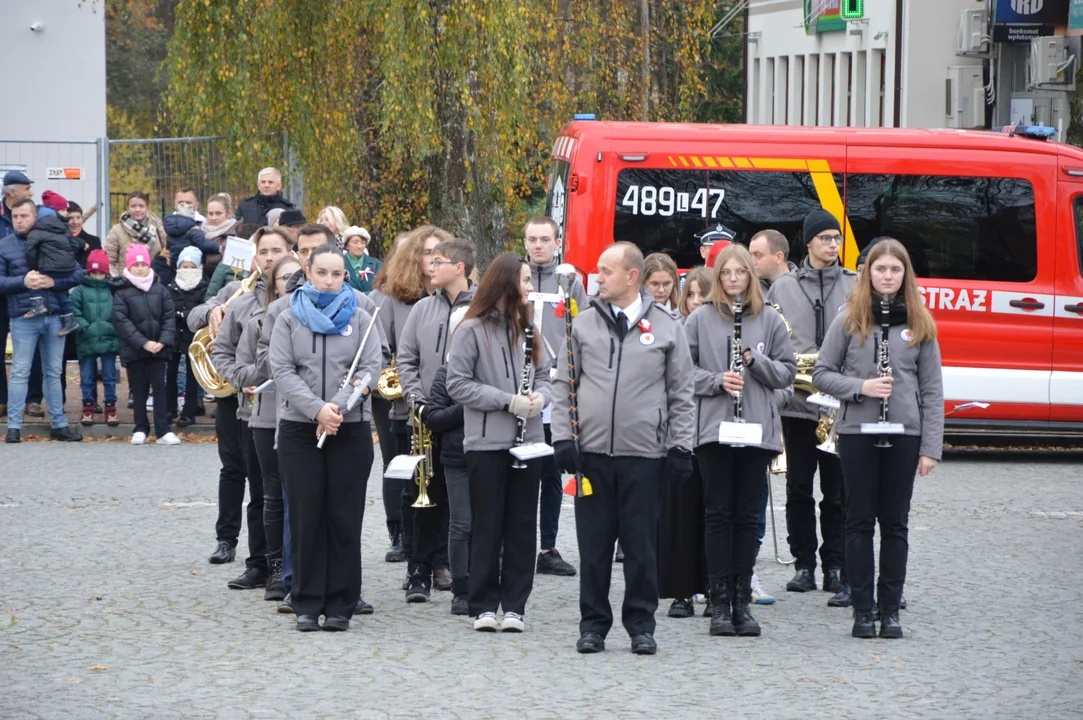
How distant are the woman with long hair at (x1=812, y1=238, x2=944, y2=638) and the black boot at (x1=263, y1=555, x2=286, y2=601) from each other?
2.90 meters

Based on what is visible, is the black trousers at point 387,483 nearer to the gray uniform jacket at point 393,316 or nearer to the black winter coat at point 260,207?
the gray uniform jacket at point 393,316

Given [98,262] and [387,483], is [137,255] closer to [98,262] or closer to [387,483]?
[98,262]

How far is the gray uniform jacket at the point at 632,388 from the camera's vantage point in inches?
300

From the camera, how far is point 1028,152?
14398mm

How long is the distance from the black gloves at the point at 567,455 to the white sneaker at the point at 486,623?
0.94 m

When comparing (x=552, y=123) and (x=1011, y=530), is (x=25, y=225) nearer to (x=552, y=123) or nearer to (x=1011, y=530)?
(x=1011, y=530)

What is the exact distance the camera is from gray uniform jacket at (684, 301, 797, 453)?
823cm

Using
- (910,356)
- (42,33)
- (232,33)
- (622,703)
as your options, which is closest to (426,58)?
(232,33)

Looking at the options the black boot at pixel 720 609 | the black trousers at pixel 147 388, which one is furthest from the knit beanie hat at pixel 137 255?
the black boot at pixel 720 609

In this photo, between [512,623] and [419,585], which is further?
[419,585]

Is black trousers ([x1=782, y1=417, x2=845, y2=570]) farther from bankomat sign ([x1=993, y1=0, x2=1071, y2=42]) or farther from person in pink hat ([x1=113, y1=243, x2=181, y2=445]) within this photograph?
bankomat sign ([x1=993, y1=0, x2=1071, y2=42])

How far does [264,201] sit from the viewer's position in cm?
1620

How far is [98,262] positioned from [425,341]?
A: 716 cm

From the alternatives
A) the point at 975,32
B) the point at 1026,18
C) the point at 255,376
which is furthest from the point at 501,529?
the point at 975,32
